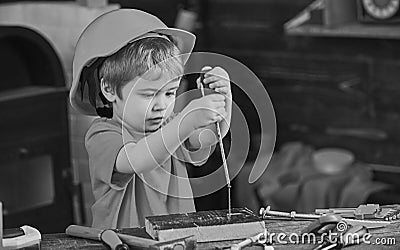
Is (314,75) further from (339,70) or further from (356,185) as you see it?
(356,185)

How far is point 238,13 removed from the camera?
3.75 metres

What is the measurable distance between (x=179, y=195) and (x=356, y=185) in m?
1.77

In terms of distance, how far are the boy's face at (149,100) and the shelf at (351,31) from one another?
6.03ft

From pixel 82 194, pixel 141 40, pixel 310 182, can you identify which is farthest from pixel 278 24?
pixel 141 40

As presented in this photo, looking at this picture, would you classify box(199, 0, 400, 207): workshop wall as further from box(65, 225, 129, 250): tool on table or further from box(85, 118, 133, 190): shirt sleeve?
box(65, 225, 129, 250): tool on table

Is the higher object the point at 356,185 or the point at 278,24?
the point at 278,24

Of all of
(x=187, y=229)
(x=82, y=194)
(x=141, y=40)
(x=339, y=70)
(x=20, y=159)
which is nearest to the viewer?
(x=187, y=229)

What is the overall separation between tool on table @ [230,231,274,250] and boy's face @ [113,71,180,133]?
308 millimetres

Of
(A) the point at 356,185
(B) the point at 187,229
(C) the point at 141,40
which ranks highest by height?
(C) the point at 141,40

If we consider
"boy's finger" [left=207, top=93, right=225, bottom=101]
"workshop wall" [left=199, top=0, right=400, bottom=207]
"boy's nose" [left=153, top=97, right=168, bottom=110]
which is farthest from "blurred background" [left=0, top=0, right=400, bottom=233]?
"boy's finger" [left=207, top=93, right=225, bottom=101]

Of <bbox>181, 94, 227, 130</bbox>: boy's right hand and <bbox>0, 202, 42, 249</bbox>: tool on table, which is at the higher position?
<bbox>181, 94, 227, 130</bbox>: boy's right hand

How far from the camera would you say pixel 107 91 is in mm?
1619

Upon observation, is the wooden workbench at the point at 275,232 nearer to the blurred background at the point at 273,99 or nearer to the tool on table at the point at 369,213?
the tool on table at the point at 369,213

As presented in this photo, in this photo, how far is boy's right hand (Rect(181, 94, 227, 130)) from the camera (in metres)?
1.48
